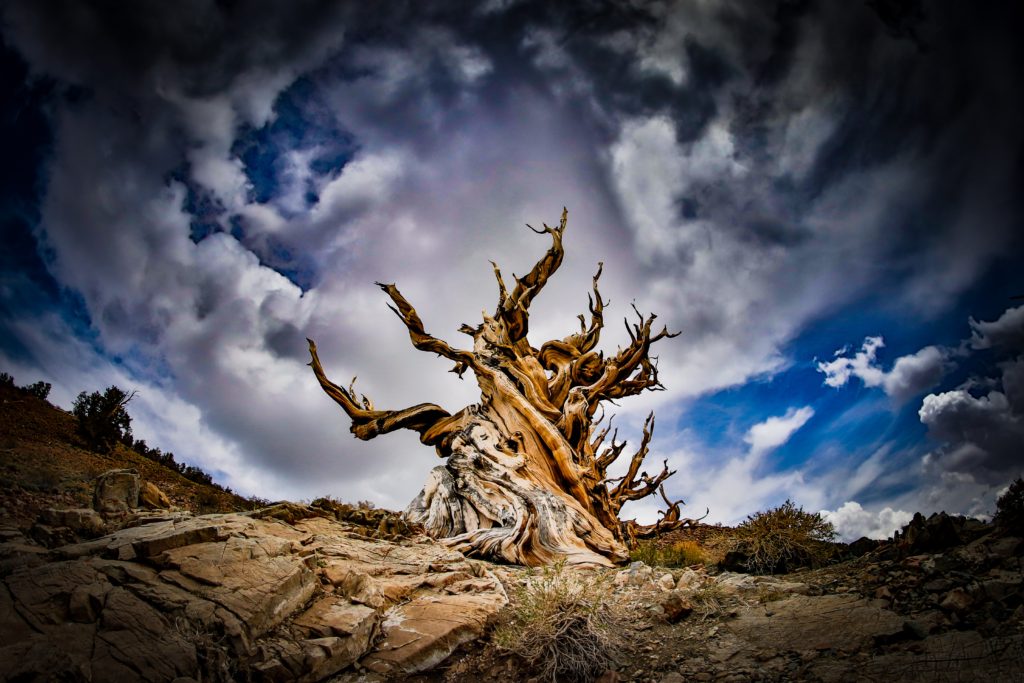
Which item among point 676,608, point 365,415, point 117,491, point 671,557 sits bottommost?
point 676,608

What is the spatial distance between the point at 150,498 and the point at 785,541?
7.45m

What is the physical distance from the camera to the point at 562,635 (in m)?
3.14

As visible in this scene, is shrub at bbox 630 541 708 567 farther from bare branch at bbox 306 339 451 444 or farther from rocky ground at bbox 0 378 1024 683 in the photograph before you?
bare branch at bbox 306 339 451 444

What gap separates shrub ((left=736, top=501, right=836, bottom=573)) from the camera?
19.1 ft

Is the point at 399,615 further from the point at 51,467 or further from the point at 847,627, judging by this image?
the point at 51,467

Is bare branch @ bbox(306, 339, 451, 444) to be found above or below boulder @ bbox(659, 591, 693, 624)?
above

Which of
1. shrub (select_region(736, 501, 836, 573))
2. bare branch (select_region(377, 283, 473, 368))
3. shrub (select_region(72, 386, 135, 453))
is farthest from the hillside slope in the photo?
shrub (select_region(736, 501, 836, 573))

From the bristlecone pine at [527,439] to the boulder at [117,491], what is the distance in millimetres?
3806

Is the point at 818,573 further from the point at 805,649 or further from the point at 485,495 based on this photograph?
the point at 485,495

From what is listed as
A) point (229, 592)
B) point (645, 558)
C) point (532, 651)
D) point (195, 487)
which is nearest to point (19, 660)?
point (229, 592)

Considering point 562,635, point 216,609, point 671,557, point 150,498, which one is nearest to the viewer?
point 216,609

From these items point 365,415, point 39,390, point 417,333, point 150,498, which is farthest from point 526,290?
point 39,390

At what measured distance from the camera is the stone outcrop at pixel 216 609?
243 centimetres

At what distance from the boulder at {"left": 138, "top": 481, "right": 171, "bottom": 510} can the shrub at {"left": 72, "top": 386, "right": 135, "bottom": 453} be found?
7535 mm
